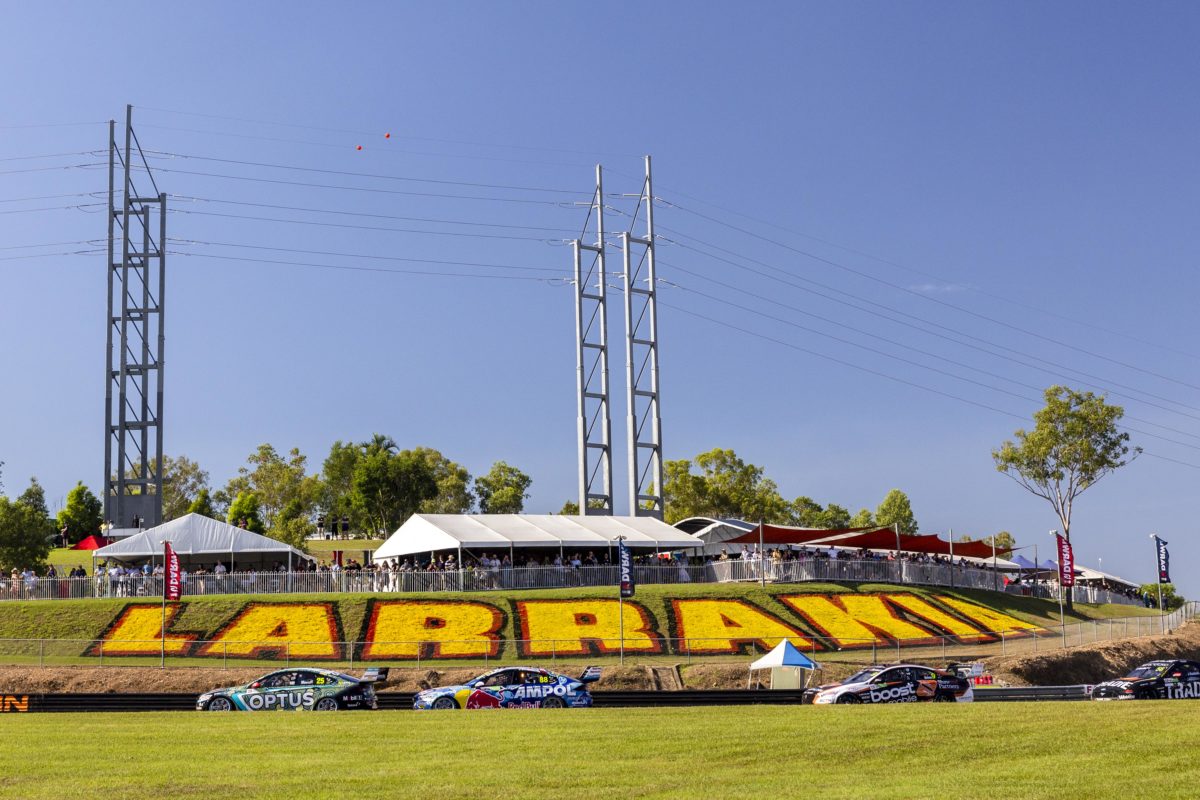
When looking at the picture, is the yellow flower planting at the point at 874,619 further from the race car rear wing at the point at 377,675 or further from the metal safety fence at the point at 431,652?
the race car rear wing at the point at 377,675

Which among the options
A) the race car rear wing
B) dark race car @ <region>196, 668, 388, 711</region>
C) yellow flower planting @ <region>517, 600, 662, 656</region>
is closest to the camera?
dark race car @ <region>196, 668, 388, 711</region>

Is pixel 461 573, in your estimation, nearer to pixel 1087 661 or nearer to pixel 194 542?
pixel 194 542

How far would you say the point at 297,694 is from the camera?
104ft

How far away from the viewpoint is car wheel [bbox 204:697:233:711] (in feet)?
105

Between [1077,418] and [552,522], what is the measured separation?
32075mm

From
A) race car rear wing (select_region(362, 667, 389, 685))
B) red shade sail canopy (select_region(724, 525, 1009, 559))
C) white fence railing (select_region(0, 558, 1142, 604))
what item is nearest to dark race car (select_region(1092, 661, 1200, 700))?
race car rear wing (select_region(362, 667, 389, 685))

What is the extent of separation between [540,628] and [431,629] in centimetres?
405

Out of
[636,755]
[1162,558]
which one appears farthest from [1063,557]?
[636,755]

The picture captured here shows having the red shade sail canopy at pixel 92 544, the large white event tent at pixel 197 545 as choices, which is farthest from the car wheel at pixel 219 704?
the red shade sail canopy at pixel 92 544

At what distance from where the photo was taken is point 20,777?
58.1ft

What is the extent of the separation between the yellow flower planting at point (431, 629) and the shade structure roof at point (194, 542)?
7.97 metres

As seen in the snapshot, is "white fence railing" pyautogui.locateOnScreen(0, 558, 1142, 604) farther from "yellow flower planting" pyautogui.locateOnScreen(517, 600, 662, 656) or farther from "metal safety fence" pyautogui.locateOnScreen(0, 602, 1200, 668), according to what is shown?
"metal safety fence" pyautogui.locateOnScreen(0, 602, 1200, 668)

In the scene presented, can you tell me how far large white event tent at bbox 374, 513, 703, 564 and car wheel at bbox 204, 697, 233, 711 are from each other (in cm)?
2014

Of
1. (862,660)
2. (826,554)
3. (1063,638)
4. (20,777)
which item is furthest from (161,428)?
(20,777)
